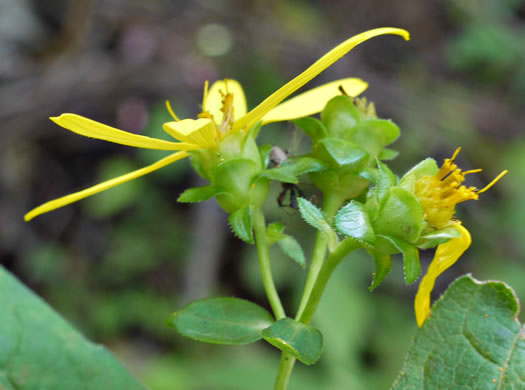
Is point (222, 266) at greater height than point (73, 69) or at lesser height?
lesser

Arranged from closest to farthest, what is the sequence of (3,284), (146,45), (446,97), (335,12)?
(3,284) → (146,45) → (446,97) → (335,12)

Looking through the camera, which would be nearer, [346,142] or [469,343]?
[469,343]

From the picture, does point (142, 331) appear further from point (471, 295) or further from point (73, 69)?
point (471, 295)

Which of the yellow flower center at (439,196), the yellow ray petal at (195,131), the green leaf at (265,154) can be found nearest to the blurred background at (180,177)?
the green leaf at (265,154)

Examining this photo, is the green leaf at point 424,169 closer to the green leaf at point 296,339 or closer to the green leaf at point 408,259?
the green leaf at point 408,259

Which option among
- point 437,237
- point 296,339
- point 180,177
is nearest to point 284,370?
point 296,339

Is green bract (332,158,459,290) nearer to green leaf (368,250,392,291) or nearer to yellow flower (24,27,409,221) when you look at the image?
green leaf (368,250,392,291)

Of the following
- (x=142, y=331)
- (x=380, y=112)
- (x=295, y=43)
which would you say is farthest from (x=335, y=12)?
(x=142, y=331)

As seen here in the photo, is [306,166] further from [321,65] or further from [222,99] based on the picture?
[222,99]
